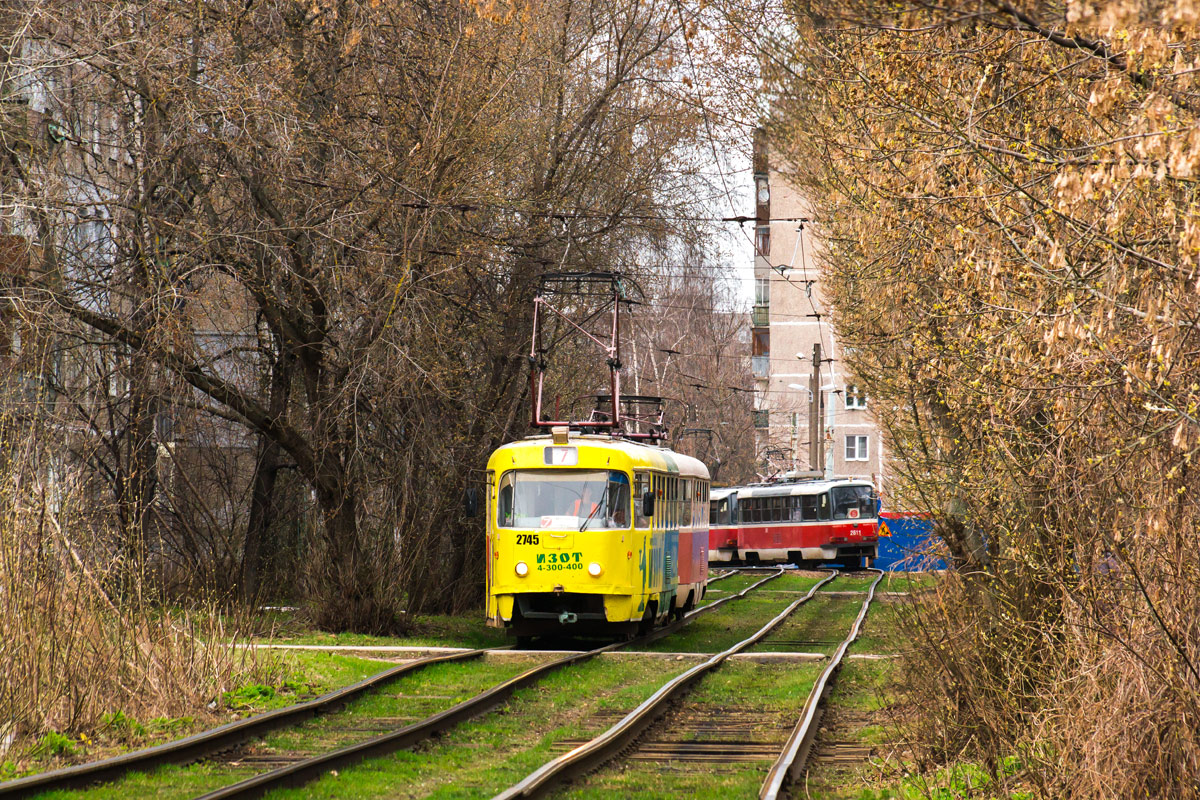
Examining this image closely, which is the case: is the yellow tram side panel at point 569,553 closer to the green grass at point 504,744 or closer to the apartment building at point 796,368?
the green grass at point 504,744

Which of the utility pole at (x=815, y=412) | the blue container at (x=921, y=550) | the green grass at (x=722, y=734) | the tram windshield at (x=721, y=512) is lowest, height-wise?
the green grass at (x=722, y=734)

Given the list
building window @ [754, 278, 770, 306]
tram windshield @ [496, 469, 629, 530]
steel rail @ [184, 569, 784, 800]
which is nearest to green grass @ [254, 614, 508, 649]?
tram windshield @ [496, 469, 629, 530]

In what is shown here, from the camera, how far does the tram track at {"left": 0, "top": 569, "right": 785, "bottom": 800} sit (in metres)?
8.23

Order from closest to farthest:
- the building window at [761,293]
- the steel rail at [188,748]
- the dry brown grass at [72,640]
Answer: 1. the steel rail at [188,748]
2. the dry brown grass at [72,640]
3. the building window at [761,293]

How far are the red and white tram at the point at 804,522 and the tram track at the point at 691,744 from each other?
32144mm

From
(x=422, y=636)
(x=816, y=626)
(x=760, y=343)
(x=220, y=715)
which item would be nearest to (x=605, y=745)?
(x=220, y=715)

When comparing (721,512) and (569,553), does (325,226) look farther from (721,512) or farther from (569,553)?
(721,512)

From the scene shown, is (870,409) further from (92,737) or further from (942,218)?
(92,737)

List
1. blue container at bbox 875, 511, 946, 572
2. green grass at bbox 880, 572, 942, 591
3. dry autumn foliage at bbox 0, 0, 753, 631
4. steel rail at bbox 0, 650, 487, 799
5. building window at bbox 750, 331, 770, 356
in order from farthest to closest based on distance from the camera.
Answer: building window at bbox 750, 331, 770, 356 → dry autumn foliage at bbox 0, 0, 753, 631 → blue container at bbox 875, 511, 946, 572 → green grass at bbox 880, 572, 942, 591 → steel rail at bbox 0, 650, 487, 799

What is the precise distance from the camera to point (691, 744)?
11141mm

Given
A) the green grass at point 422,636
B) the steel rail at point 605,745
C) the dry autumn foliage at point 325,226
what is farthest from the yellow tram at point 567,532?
the steel rail at point 605,745

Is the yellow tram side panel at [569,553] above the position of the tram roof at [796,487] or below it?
below

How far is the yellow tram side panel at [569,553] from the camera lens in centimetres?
1838

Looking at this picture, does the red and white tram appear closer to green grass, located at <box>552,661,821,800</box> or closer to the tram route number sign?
the tram route number sign
